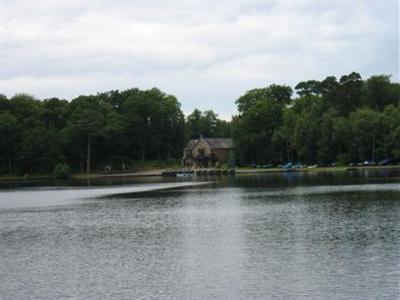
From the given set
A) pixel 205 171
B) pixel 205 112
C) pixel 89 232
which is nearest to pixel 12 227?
pixel 89 232

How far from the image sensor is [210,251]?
2983 cm

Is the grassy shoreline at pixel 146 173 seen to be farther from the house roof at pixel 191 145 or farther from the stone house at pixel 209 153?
the house roof at pixel 191 145

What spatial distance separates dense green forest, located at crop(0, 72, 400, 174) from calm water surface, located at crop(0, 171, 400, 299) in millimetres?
63568

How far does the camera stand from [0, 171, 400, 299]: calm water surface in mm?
22422

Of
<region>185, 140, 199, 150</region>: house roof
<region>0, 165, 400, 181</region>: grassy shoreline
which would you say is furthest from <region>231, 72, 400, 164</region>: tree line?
<region>185, 140, 199, 150</region>: house roof

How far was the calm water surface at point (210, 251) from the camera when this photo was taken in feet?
73.6

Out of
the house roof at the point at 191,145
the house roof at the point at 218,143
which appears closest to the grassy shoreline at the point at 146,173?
the house roof at the point at 191,145

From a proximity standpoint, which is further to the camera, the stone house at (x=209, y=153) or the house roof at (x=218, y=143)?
the house roof at (x=218, y=143)

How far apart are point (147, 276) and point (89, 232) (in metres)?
15.0

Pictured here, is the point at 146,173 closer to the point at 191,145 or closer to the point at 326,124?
the point at 191,145

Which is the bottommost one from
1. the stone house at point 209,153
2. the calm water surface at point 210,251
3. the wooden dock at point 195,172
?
the calm water surface at point 210,251

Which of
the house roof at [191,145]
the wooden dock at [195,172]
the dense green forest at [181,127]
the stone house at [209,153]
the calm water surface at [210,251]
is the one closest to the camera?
the calm water surface at [210,251]

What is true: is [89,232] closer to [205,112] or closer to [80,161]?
[80,161]

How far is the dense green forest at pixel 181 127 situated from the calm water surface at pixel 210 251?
63568 mm
